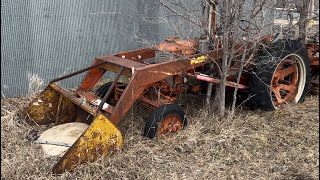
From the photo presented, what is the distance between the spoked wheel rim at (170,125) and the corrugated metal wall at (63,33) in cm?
160

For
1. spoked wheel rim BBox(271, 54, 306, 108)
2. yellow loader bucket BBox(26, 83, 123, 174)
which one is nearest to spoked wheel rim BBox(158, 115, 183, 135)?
yellow loader bucket BBox(26, 83, 123, 174)

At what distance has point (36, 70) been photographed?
6105mm

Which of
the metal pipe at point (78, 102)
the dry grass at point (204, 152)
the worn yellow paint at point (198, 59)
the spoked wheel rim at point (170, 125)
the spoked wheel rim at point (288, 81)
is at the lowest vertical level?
the dry grass at point (204, 152)

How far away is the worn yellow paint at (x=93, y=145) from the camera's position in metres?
3.45

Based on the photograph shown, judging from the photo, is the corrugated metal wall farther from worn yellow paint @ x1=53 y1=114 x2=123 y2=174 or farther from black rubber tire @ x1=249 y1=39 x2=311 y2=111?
worn yellow paint @ x1=53 y1=114 x2=123 y2=174

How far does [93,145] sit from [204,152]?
1.20 m

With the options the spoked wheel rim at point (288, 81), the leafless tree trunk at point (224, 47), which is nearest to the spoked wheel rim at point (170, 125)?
the leafless tree trunk at point (224, 47)

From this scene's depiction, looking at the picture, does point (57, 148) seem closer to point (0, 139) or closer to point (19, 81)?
point (0, 139)

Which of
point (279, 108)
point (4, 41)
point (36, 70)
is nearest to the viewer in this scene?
point (279, 108)

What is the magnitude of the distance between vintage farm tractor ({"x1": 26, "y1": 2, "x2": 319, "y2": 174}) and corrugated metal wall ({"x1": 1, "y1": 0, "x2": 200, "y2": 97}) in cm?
87

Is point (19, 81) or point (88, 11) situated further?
point (88, 11)

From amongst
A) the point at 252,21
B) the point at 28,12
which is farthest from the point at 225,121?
Result: the point at 28,12

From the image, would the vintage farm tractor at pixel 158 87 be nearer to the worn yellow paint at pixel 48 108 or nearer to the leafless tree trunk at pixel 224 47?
the worn yellow paint at pixel 48 108

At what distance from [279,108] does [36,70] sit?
3.78 meters
